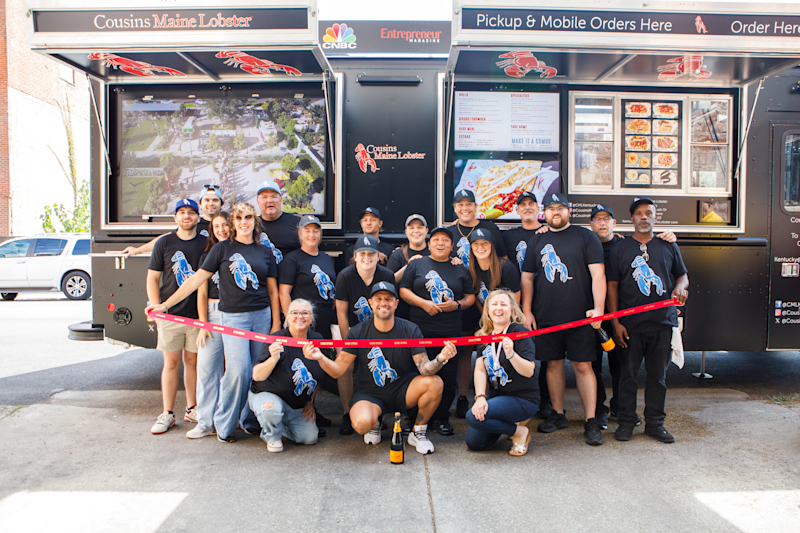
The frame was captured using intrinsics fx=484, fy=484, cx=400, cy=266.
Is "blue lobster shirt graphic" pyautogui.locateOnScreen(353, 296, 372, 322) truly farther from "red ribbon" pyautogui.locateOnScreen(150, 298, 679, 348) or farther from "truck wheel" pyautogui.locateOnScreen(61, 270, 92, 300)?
"truck wheel" pyautogui.locateOnScreen(61, 270, 92, 300)

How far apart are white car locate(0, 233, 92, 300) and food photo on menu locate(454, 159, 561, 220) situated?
39.2 ft

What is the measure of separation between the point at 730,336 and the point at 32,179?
82.9ft

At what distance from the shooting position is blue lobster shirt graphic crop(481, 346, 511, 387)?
3752 mm

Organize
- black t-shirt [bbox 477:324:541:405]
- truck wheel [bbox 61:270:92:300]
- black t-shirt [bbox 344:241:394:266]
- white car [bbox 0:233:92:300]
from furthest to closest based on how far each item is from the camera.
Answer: truck wheel [bbox 61:270:92:300] < white car [bbox 0:233:92:300] < black t-shirt [bbox 344:241:394:266] < black t-shirt [bbox 477:324:541:405]

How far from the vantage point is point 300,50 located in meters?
4.19

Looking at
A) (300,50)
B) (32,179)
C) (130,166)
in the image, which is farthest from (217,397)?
(32,179)

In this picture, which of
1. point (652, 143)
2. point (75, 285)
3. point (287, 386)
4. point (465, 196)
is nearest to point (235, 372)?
point (287, 386)

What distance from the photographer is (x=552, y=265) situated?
4.10 meters

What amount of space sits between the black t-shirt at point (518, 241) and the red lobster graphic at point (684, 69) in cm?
202

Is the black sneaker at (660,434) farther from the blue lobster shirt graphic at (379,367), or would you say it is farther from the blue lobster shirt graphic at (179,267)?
the blue lobster shirt graphic at (179,267)

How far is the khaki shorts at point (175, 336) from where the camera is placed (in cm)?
414

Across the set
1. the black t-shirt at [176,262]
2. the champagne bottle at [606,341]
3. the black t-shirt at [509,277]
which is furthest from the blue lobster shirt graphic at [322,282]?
the champagne bottle at [606,341]

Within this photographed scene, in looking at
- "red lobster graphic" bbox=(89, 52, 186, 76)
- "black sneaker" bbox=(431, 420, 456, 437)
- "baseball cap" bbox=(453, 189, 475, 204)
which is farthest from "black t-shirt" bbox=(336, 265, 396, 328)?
"red lobster graphic" bbox=(89, 52, 186, 76)

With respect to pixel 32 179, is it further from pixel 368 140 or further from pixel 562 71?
pixel 562 71
